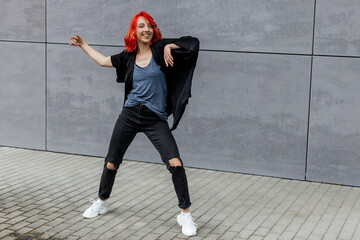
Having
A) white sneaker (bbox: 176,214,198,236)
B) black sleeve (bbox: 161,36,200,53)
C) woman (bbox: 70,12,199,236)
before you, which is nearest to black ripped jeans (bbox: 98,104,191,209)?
woman (bbox: 70,12,199,236)

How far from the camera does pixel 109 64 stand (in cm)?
535

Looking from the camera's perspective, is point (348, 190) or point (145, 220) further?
point (348, 190)

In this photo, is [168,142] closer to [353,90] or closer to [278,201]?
[278,201]

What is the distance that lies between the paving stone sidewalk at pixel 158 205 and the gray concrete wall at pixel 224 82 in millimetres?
362

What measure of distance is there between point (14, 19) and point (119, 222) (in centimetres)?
435

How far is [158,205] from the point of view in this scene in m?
6.05

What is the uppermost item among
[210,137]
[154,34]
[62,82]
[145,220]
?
[154,34]

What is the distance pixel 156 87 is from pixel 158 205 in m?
1.47

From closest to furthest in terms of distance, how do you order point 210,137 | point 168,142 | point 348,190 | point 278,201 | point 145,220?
point 168,142 < point 145,220 < point 278,201 < point 348,190 < point 210,137

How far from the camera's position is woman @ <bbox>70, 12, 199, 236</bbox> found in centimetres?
512

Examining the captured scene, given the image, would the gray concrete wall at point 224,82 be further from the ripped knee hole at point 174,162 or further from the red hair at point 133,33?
the ripped knee hole at point 174,162

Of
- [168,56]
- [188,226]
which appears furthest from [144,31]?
[188,226]

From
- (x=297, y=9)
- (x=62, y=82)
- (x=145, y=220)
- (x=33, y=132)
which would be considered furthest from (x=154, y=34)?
(x=33, y=132)

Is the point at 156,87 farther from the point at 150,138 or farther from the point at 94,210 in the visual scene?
the point at 94,210
